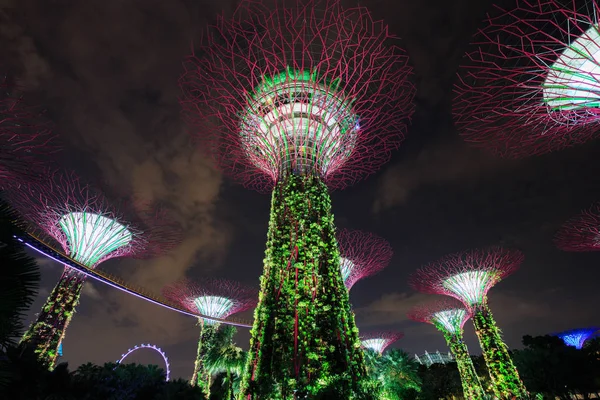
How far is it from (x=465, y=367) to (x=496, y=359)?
324 inches

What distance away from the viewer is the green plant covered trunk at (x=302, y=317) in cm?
897

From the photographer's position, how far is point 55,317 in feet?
53.5

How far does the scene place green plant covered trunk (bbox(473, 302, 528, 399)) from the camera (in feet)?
63.3

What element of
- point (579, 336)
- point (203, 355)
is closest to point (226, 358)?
point (203, 355)


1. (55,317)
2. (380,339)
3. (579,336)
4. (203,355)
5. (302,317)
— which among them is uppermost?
(579,336)

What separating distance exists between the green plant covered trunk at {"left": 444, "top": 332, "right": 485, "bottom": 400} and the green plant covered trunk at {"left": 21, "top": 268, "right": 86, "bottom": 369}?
30868mm

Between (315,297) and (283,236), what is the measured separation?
270 cm

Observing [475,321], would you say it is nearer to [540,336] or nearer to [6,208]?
[6,208]

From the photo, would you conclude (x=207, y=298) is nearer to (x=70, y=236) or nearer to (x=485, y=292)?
(x=70, y=236)

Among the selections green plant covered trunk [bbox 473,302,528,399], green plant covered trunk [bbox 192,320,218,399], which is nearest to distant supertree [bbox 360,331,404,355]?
green plant covered trunk [bbox 473,302,528,399]

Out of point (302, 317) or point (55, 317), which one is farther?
point (55, 317)

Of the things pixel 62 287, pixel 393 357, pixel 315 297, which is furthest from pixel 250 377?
pixel 393 357

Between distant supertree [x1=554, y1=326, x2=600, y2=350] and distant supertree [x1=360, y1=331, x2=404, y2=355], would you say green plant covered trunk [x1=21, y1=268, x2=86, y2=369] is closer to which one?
distant supertree [x1=360, y1=331, x2=404, y2=355]

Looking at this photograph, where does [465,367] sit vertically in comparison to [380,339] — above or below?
below
